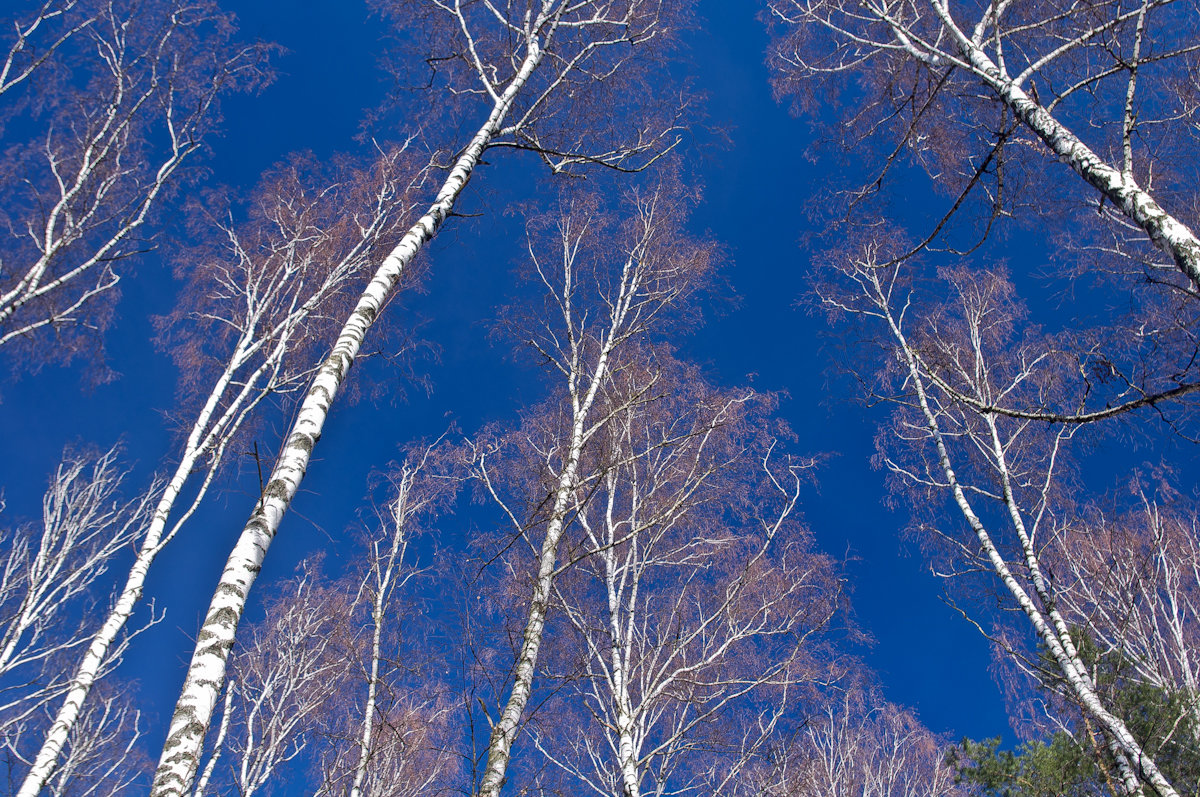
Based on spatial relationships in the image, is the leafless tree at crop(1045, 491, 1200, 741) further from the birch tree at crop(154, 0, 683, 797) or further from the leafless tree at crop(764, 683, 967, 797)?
the birch tree at crop(154, 0, 683, 797)

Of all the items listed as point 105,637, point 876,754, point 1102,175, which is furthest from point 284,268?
point 876,754

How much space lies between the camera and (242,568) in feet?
8.25

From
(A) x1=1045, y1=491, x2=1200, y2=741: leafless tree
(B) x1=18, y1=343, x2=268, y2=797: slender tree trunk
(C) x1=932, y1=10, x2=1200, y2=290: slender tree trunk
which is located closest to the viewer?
(C) x1=932, y1=10, x2=1200, y2=290: slender tree trunk

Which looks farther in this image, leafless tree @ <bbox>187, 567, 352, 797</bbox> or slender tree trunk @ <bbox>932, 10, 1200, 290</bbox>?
leafless tree @ <bbox>187, 567, 352, 797</bbox>

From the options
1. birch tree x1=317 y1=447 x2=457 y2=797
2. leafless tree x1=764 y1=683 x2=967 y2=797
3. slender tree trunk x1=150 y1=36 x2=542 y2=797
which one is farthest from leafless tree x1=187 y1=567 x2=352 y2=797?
leafless tree x1=764 y1=683 x2=967 y2=797

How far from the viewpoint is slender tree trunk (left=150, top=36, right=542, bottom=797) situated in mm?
2195

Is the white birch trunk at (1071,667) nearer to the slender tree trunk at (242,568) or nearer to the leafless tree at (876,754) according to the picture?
the slender tree trunk at (242,568)

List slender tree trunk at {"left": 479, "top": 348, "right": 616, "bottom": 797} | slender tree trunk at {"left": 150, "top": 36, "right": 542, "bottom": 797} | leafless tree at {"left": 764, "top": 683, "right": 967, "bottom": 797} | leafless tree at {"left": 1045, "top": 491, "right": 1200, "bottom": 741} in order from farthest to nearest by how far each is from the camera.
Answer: leafless tree at {"left": 764, "top": 683, "right": 967, "bottom": 797}
leafless tree at {"left": 1045, "top": 491, "right": 1200, "bottom": 741}
slender tree trunk at {"left": 479, "top": 348, "right": 616, "bottom": 797}
slender tree trunk at {"left": 150, "top": 36, "right": 542, "bottom": 797}

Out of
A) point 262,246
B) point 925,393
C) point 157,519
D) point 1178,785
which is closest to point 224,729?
point 157,519

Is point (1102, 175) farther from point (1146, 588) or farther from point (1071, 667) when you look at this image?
point (1146, 588)

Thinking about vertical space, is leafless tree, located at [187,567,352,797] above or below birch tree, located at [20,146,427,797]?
below

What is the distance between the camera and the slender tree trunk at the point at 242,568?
2195 millimetres

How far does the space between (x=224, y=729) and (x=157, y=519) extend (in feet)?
14.3

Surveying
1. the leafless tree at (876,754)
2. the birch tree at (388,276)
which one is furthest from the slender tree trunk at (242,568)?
the leafless tree at (876,754)
